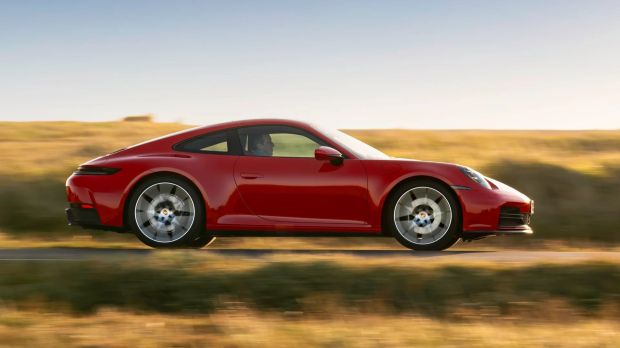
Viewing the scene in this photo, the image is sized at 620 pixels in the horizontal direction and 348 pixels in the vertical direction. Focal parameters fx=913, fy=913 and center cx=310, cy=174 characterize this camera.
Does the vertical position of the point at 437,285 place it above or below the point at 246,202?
below

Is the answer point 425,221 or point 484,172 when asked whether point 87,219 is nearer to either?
point 425,221

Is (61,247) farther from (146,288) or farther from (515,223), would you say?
(515,223)

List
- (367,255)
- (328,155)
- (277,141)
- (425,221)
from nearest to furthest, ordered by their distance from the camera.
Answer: (367,255)
(328,155)
(425,221)
(277,141)

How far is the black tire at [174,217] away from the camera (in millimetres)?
9188

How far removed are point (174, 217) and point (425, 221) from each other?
99.8 inches

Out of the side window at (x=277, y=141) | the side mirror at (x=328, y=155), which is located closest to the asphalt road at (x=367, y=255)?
the side mirror at (x=328, y=155)

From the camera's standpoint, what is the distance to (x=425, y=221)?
914cm

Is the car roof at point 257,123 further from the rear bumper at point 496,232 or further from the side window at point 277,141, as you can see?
the rear bumper at point 496,232

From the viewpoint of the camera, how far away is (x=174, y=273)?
7691mm

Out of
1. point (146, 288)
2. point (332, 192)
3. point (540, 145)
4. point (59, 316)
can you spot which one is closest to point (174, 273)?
point (146, 288)

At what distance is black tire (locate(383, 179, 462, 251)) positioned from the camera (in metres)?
9.06

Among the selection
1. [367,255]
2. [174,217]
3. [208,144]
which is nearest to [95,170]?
[174,217]

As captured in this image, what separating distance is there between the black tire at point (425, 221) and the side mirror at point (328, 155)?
0.65 meters

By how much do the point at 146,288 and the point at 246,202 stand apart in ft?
5.93
